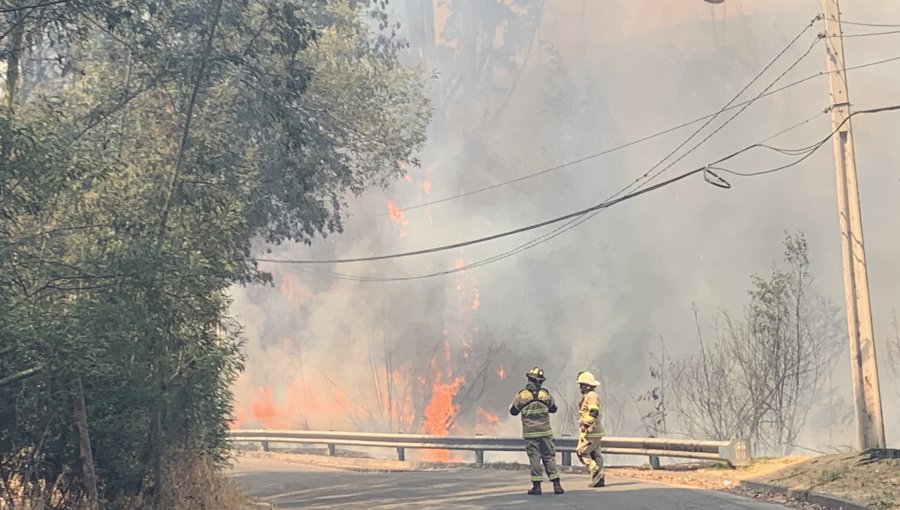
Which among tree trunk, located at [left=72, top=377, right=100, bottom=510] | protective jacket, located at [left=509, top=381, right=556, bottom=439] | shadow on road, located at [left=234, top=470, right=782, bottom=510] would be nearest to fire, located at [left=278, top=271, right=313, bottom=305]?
shadow on road, located at [left=234, top=470, right=782, bottom=510]

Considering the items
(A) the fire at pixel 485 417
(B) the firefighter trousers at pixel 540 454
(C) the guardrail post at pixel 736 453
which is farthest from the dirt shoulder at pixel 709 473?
(A) the fire at pixel 485 417

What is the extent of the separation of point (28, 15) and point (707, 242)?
51.9m

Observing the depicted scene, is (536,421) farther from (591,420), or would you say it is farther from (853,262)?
(853,262)

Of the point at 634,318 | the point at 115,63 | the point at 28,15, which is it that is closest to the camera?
the point at 28,15

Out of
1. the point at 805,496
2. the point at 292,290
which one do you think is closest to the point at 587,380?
the point at 805,496

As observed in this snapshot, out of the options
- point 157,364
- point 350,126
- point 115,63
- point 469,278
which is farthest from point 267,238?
point 469,278

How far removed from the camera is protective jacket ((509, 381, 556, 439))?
13.2 metres

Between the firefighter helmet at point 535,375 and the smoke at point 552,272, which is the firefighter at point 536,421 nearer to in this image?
the firefighter helmet at point 535,375

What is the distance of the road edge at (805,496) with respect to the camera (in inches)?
441

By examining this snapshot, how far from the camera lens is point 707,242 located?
56.4 m

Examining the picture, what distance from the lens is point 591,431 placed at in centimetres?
1362

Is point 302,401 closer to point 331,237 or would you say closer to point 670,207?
point 331,237

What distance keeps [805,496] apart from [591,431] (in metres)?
3.12

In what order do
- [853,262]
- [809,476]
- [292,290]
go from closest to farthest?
[809,476], [853,262], [292,290]
